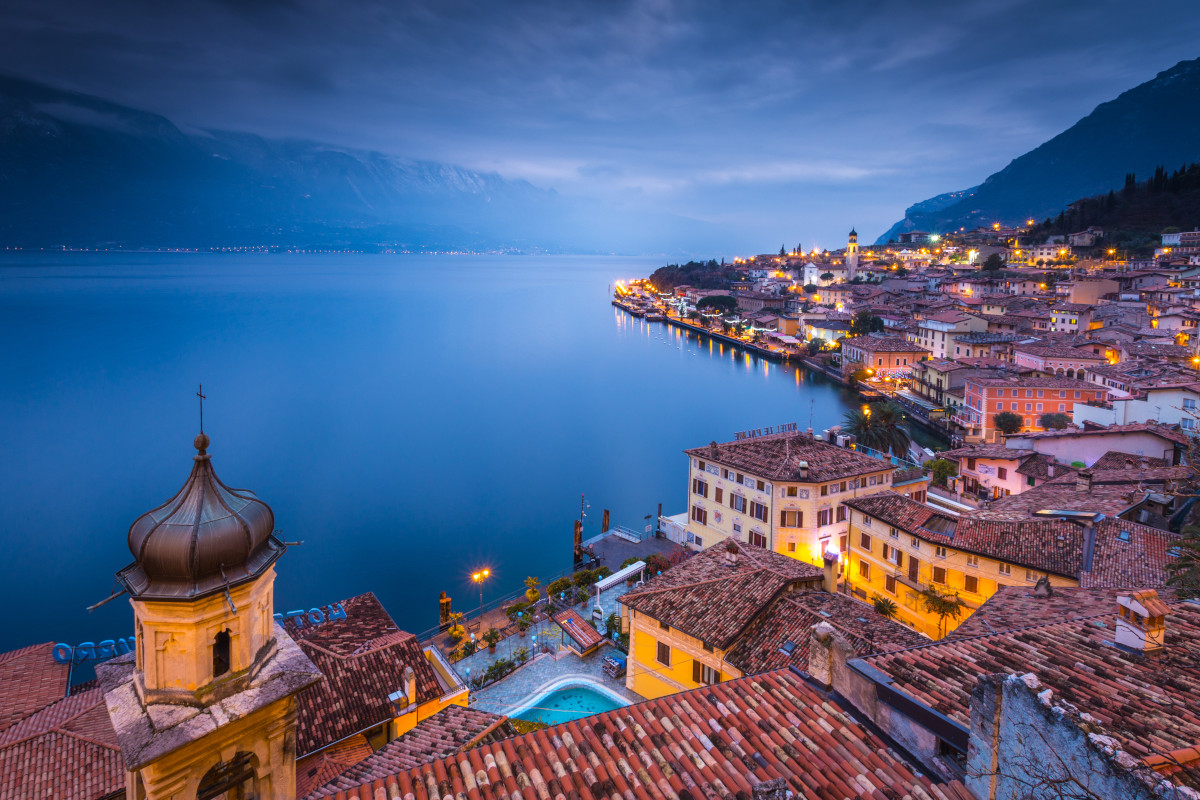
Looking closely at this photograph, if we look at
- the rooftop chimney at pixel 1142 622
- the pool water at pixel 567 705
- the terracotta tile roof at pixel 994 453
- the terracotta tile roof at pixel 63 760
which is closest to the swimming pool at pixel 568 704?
the pool water at pixel 567 705

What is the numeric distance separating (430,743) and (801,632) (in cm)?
686

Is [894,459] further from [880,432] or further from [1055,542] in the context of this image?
[1055,542]

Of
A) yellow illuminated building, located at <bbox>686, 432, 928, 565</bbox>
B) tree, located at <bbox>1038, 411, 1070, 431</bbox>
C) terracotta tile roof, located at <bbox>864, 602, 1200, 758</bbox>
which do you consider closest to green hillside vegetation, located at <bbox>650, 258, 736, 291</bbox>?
tree, located at <bbox>1038, 411, 1070, 431</bbox>

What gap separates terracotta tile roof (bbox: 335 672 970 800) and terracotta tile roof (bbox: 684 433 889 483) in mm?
15575

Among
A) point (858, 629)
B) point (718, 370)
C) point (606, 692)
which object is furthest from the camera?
point (718, 370)

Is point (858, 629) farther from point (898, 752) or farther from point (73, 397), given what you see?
point (73, 397)

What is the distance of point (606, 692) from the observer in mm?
12766

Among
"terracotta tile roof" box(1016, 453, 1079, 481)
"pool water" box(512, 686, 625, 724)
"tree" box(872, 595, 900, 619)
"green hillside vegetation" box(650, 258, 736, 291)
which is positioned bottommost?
"pool water" box(512, 686, 625, 724)

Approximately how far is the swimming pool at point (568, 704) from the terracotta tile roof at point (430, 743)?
4316 mm

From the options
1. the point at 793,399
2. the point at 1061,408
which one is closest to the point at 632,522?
the point at 1061,408

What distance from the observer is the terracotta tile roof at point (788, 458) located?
67.1 ft

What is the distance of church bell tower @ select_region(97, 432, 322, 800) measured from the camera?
14.3 feet

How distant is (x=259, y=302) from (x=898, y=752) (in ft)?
441

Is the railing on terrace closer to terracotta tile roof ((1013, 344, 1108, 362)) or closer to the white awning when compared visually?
the white awning
